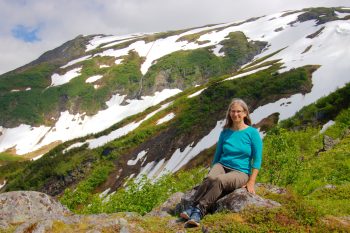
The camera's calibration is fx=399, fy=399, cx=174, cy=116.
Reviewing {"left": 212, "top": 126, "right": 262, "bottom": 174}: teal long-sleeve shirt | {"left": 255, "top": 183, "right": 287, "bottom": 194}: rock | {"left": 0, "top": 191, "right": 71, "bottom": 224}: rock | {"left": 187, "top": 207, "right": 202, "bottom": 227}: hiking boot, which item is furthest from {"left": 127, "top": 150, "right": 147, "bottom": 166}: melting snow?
{"left": 187, "top": 207, "right": 202, "bottom": 227}: hiking boot

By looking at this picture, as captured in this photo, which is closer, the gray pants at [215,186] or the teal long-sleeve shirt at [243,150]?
the gray pants at [215,186]

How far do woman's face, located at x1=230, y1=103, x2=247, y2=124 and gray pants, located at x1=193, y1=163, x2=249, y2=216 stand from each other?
5.41ft

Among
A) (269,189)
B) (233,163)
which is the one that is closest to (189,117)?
(269,189)

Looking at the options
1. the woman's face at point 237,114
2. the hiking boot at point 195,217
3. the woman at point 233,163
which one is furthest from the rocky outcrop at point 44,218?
the woman's face at point 237,114

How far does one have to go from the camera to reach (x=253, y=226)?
10570 millimetres

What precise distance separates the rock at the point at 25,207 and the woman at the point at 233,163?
5.54m

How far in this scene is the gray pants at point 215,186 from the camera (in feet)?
38.7

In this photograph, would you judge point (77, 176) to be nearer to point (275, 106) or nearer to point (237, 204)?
point (275, 106)

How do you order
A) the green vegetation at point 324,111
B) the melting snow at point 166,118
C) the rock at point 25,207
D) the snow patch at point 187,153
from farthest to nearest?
the melting snow at point 166,118, the snow patch at point 187,153, the green vegetation at point 324,111, the rock at point 25,207

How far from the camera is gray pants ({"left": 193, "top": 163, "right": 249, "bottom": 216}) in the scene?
464 inches

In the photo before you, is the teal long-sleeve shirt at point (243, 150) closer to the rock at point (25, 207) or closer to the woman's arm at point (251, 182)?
the woman's arm at point (251, 182)

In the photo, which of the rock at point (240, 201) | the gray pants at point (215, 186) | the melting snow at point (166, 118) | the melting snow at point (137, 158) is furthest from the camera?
the melting snow at point (166, 118)

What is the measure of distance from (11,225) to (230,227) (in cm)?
792

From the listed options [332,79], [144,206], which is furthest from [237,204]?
[332,79]
